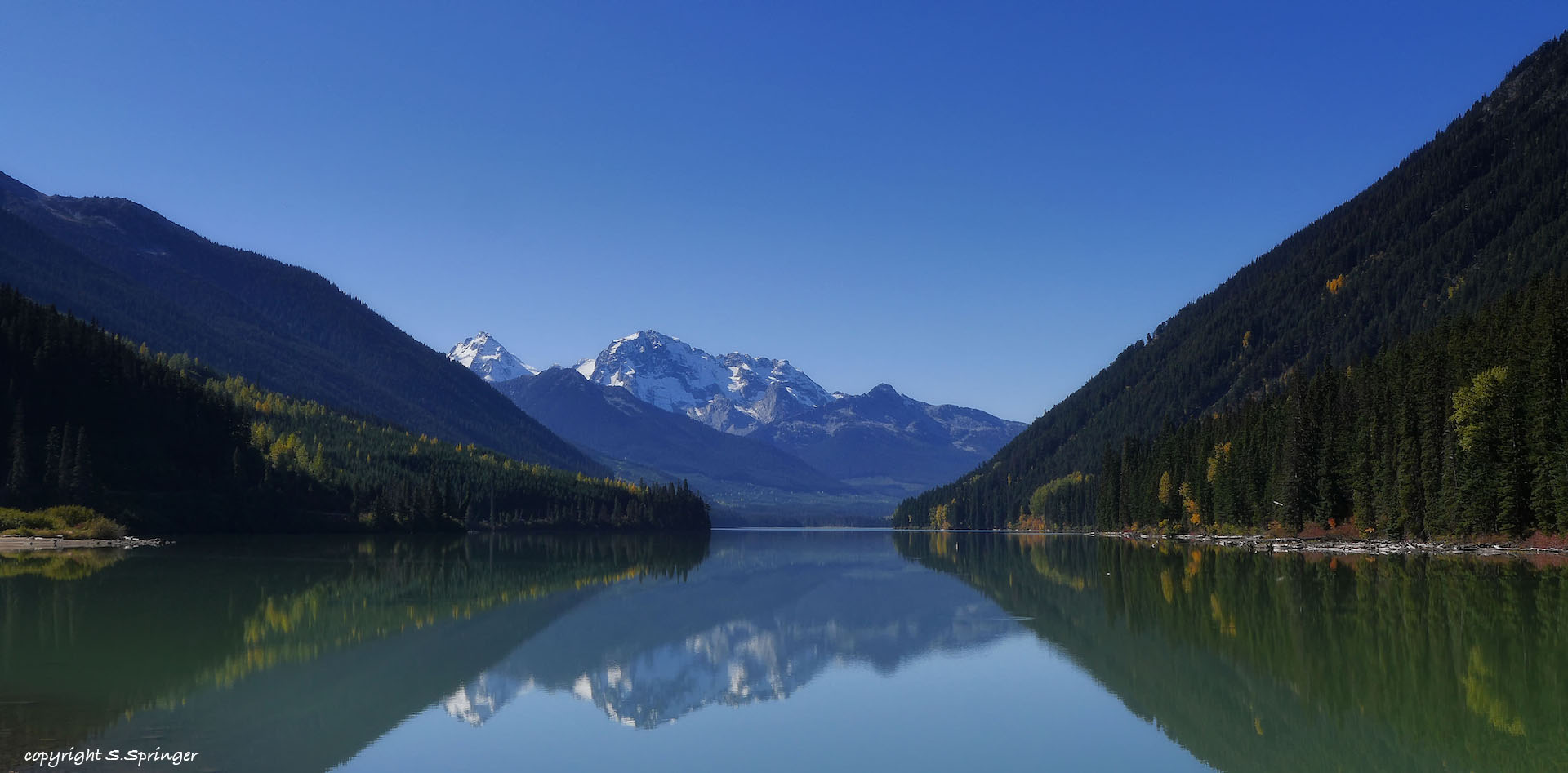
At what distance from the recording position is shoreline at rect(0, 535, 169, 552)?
80675 mm

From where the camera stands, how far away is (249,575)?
56.4 meters

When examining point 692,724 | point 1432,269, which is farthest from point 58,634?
point 1432,269

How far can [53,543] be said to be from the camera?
83.8m

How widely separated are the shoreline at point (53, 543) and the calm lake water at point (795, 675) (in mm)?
34208

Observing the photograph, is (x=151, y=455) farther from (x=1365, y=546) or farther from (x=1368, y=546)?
(x=1368, y=546)

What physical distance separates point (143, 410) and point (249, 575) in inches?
3045

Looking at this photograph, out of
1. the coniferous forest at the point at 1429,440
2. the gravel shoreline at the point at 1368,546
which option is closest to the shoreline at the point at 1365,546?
the gravel shoreline at the point at 1368,546

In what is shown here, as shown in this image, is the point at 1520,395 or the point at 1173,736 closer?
the point at 1173,736

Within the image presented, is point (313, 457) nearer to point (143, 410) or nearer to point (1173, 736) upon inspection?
point (143, 410)

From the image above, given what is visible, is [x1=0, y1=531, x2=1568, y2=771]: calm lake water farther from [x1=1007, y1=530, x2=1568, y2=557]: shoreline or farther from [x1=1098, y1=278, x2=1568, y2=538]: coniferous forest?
[x1=1098, y1=278, x2=1568, y2=538]: coniferous forest

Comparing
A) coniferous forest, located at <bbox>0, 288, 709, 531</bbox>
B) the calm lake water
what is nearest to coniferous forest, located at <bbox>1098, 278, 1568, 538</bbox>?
the calm lake water

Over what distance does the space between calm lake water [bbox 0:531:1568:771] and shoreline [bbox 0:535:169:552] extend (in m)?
34.2

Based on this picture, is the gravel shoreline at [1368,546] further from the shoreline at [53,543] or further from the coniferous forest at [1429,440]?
the shoreline at [53,543]

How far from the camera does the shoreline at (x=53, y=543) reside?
265ft
